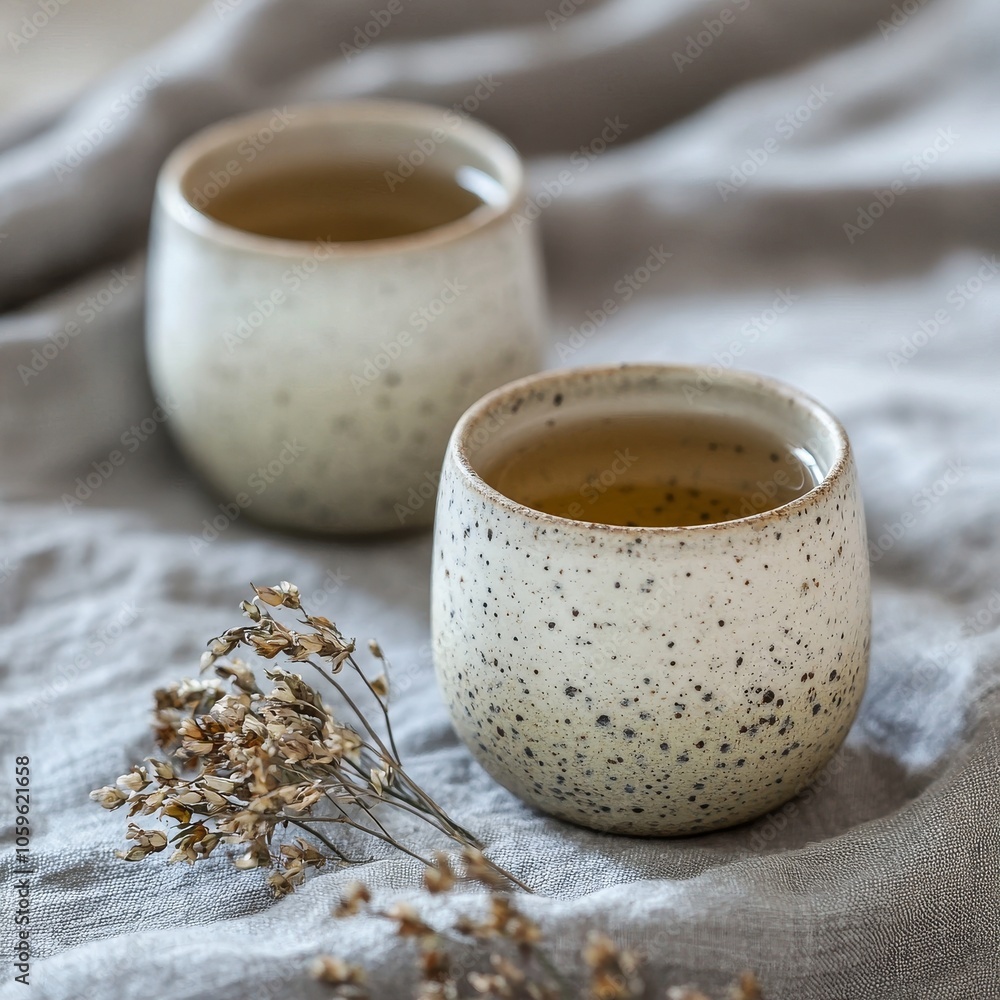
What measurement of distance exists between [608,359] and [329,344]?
1.15ft

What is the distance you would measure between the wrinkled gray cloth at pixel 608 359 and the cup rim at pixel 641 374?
162 mm

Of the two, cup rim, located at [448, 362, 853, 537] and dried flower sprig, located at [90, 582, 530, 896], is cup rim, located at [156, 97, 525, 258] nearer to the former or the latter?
cup rim, located at [448, 362, 853, 537]

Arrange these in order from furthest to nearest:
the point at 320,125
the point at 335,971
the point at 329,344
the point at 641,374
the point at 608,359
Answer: the point at 608,359 < the point at 320,125 < the point at 329,344 < the point at 641,374 < the point at 335,971

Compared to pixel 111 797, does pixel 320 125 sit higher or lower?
higher

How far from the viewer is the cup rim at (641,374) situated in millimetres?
591

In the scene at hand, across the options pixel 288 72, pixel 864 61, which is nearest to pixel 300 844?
pixel 288 72

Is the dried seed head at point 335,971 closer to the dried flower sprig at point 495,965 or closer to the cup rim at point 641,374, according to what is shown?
the dried flower sprig at point 495,965

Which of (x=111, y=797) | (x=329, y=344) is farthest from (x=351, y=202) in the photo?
(x=111, y=797)

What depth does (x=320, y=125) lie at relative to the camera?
1.03 m

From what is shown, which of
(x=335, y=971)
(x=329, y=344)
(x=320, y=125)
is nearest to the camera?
(x=335, y=971)

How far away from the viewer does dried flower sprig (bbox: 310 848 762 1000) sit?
498 mm

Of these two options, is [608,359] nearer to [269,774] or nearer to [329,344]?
[329,344]

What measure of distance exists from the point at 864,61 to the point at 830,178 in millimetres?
140

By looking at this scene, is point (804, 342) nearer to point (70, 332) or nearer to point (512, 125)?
point (512, 125)
